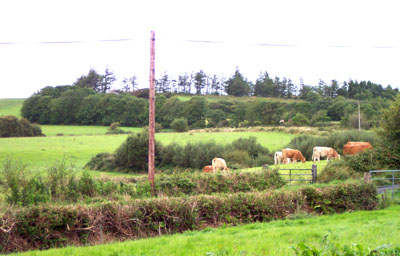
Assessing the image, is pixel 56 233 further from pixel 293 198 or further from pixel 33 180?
pixel 293 198

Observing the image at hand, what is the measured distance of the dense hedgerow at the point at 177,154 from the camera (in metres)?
46.0

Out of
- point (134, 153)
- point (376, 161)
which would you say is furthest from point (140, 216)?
point (134, 153)

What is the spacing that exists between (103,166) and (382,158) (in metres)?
35.0

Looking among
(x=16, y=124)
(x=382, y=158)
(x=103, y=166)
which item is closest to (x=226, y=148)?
(x=103, y=166)

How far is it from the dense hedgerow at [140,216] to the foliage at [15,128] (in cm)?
4896

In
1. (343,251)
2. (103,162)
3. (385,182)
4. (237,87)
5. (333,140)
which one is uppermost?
(237,87)

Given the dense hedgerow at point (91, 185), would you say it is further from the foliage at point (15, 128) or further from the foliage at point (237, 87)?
the foliage at point (237, 87)

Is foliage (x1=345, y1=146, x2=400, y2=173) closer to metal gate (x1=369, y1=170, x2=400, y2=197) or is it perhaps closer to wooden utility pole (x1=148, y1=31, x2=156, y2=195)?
metal gate (x1=369, y1=170, x2=400, y2=197)

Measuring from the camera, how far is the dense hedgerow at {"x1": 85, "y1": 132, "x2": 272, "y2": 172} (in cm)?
4603

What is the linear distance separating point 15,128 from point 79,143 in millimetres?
9730

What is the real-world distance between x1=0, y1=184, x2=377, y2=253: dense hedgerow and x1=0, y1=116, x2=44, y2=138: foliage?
1928 inches

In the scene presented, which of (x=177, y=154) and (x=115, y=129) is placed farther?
(x=115, y=129)

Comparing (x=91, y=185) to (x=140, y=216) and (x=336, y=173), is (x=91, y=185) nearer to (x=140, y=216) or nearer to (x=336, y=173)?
(x=140, y=216)

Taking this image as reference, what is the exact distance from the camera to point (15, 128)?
5444 cm
